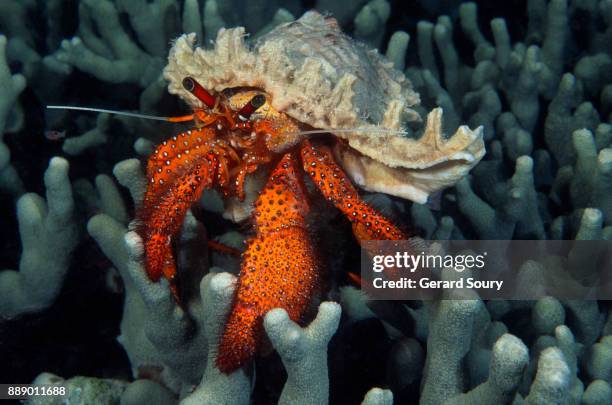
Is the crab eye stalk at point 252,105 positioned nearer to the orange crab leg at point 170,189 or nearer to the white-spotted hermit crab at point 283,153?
the white-spotted hermit crab at point 283,153

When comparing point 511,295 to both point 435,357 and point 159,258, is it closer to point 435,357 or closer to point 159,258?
point 435,357

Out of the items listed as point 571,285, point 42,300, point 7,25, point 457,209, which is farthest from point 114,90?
point 571,285

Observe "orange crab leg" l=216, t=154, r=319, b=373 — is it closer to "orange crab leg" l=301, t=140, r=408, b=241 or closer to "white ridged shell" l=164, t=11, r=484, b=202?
"orange crab leg" l=301, t=140, r=408, b=241

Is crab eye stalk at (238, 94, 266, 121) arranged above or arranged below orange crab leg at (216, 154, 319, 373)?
above

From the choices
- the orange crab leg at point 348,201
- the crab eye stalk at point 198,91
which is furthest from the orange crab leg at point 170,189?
the orange crab leg at point 348,201

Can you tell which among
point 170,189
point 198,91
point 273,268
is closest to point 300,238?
point 273,268

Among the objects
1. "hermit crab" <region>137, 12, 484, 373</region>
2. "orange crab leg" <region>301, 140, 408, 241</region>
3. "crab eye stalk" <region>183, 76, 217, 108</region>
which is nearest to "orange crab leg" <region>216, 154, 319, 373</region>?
"hermit crab" <region>137, 12, 484, 373</region>

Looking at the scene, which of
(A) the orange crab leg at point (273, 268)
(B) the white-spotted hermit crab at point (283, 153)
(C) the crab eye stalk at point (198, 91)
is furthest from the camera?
(C) the crab eye stalk at point (198, 91)

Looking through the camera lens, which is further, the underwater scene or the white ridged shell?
the white ridged shell
